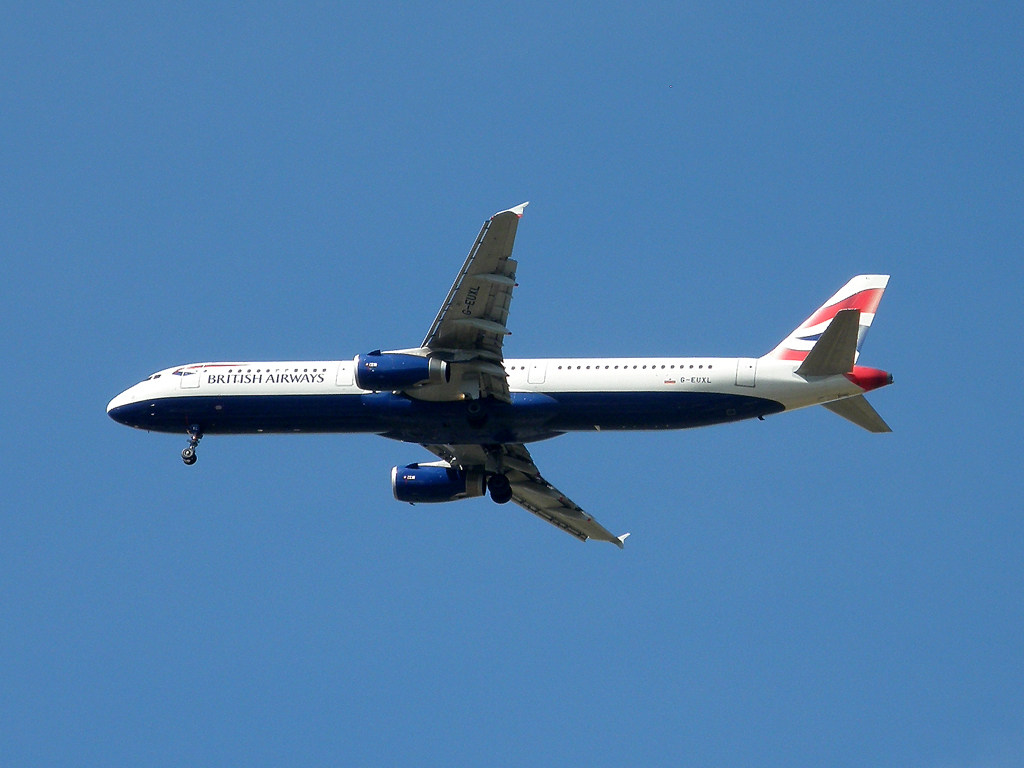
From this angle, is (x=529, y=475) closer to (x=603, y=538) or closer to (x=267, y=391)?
(x=603, y=538)

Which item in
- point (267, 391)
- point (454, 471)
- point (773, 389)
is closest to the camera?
point (773, 389)

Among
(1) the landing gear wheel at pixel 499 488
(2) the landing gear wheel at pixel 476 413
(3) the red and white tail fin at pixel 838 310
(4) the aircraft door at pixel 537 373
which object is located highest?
(3) the red and white tail fin at pixel 838 310

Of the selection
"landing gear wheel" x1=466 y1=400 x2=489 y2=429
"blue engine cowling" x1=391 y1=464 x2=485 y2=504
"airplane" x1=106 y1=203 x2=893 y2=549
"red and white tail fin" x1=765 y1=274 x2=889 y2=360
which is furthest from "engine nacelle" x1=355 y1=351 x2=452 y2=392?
"red and white tail fin" x1=765 y1=274 x2=889 y2=360

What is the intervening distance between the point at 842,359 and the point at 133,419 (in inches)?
998

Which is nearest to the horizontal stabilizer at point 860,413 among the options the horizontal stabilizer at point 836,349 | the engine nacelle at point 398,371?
the horizontal stabilizer at point 836,349

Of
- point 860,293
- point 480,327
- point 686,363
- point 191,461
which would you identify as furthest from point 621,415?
point 191,461

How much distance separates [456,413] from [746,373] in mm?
9707

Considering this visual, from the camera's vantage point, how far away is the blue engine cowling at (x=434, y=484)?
56312mm

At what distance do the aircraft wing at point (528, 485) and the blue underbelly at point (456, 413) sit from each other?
3.82 metres

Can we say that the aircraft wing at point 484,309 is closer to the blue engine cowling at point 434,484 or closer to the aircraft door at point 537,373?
the aircraft door at point 537,373

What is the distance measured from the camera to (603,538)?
58.8 metres

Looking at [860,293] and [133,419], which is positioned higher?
[860,293]

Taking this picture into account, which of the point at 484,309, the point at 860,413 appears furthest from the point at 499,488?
the point at 860,413

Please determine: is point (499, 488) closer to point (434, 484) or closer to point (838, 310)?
point (434, 484)
